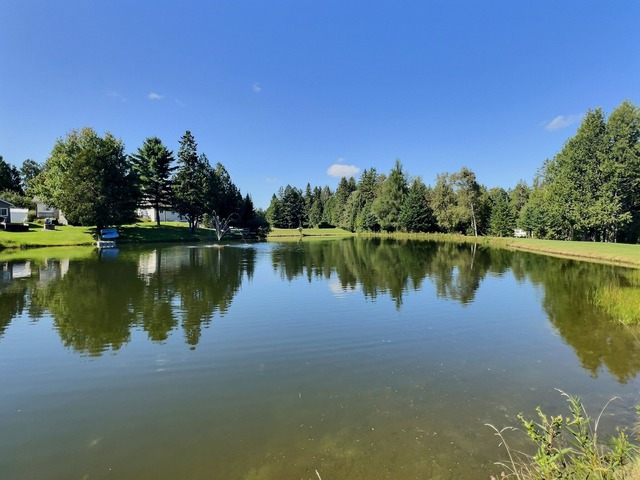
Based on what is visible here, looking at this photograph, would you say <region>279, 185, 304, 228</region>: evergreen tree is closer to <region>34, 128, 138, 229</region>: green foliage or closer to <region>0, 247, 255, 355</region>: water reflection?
<region>34, 128, 138, 229</region>: green foliage

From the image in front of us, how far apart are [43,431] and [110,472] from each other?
7.01 feet

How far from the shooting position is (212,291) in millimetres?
19703

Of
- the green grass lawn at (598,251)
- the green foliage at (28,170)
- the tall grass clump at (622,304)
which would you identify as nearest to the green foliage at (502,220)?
the green grass lawn at (598,251)

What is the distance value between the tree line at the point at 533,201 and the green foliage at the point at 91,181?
194ft

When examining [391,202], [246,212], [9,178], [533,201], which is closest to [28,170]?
[9,178]

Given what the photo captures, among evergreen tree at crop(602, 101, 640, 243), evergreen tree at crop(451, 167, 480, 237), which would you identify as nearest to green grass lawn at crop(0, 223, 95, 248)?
Answer: evergreen tree at crop(451, 167, 480, 237)

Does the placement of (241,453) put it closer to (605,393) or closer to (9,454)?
(9,454)

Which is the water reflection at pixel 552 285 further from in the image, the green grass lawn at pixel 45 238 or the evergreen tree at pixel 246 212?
the evergreen tree at pixel 246 212

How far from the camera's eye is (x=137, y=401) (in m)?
7.50

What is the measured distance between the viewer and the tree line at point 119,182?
5384 cm

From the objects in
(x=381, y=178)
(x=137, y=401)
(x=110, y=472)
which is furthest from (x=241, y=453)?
(x=381, y=178)

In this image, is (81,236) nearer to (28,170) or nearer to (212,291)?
(212,291)

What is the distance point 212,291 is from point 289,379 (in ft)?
40.5

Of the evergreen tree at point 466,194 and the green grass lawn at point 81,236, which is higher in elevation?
the evergreen tree at point 466,194
